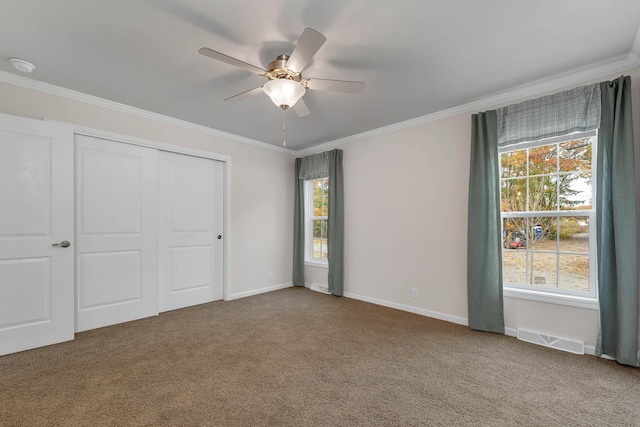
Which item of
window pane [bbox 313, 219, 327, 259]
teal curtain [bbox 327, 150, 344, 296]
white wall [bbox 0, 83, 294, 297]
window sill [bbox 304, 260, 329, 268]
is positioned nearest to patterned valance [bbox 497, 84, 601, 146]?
teal curtain [bbox 327, 150, 344, 296]

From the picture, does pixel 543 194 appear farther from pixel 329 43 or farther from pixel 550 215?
pixel 329 43

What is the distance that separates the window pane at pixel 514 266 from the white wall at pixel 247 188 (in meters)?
3.22

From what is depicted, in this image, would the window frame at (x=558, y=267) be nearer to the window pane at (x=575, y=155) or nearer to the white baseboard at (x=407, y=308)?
the window pane at (x=575, y=155)

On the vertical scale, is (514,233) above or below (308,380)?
above

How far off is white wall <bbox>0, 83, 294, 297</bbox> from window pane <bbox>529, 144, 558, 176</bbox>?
3.47 metres

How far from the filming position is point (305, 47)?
168 cm

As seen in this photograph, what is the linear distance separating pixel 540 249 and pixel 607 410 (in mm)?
1429

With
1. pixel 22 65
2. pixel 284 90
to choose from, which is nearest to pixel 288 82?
pixel 284 90

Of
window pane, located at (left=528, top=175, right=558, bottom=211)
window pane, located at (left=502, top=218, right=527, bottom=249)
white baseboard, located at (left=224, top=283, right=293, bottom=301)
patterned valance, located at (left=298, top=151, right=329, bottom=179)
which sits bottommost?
white baseboard, located at (left=224, top=283, right=293, bottom=301)

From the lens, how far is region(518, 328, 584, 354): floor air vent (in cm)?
245

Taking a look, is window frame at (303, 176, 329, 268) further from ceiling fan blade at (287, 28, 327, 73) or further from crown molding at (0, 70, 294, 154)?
ceiling fan blade at (287, 28, 327, 73)

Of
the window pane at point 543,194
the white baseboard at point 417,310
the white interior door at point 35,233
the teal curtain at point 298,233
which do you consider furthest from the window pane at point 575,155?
the white interior door at point 35,233

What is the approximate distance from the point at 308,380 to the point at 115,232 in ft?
8.77

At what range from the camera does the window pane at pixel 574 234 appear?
2564mm
